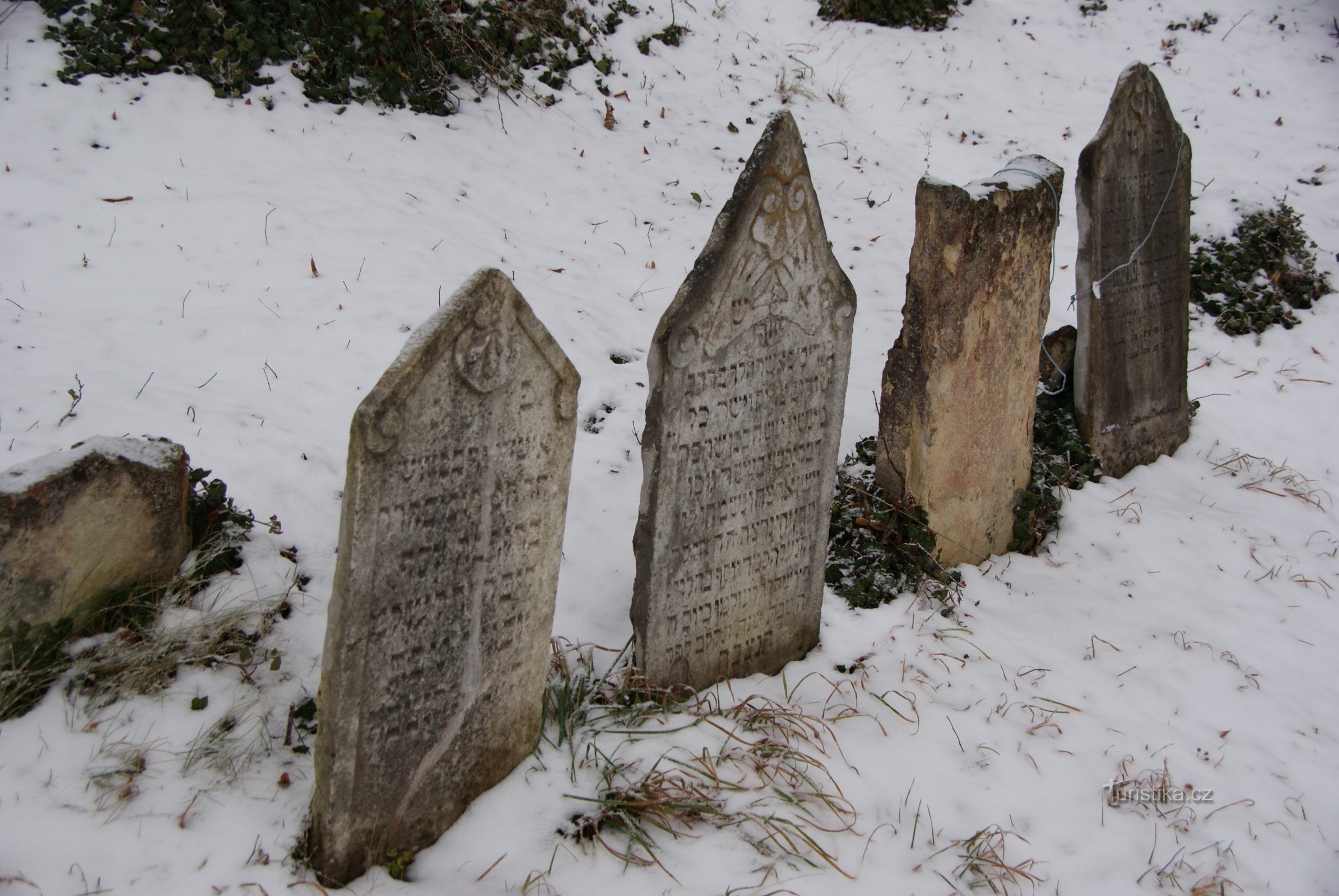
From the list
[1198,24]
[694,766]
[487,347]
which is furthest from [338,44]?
[1198,24]

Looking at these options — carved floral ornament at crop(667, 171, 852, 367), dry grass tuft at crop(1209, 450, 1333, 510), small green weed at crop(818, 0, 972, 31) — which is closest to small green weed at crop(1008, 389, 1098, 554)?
dry grass tuft at crop(1209, 450, 1333, 510)

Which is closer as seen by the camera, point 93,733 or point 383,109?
point 93,733

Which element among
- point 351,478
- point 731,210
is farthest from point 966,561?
point 351,478

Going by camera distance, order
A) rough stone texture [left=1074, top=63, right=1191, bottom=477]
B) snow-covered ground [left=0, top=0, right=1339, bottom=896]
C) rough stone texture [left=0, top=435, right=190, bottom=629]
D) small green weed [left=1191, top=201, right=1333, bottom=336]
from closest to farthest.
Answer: snow-covered ground [left=0, top=0, right=1339, bottom=896] < rough stone texture [left=0, top=435, right=190, bottom=629] < rough stone texture [left=1074, top=63, right=1191, bottom=477] < small green weed [left=1191, top=201, right=1333, bottom=336]

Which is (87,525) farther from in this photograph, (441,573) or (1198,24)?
(1198,24)

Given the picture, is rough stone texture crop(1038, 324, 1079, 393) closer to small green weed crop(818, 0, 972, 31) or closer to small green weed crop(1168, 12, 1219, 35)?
small green weed crop(818, 0, 972, 31)

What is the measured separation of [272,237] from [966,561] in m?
3.89

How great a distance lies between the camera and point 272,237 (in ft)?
15.9

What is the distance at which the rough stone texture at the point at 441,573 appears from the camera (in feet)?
7.14

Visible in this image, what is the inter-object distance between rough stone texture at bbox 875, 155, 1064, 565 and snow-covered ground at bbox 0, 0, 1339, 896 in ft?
1.47

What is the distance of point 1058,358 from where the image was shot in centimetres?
498

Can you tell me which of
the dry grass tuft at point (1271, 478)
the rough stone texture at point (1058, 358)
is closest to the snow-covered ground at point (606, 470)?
the dry grass tuft at point (1271, 478)

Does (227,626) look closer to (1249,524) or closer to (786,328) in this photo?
(786,328)

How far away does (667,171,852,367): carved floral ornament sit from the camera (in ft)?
9.46
